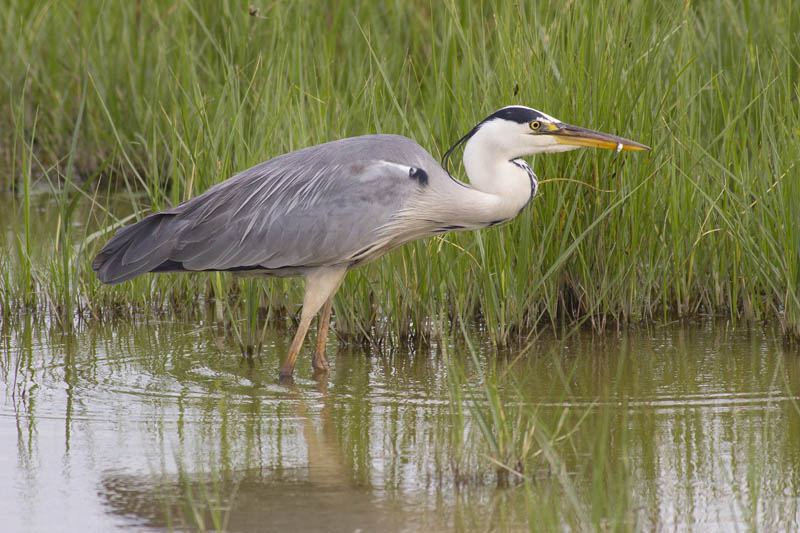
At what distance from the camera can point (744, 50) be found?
22.0 feet

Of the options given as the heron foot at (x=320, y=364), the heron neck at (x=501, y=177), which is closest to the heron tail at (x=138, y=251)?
the heron foot at (x=320, y=364)

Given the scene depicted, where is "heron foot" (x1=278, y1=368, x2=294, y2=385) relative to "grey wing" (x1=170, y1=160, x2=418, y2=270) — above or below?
below

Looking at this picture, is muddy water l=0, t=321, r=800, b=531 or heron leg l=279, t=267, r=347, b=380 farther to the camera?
heron leg l=279, t=267, r=347, b=380

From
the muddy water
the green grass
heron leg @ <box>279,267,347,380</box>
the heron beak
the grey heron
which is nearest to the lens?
the muddy water

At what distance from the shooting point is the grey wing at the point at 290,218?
528cm

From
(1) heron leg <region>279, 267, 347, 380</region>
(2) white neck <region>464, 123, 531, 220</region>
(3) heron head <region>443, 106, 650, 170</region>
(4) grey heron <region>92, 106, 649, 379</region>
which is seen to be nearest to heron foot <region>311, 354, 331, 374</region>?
(4) grey heron <region>92, 106, 649, 379</region>

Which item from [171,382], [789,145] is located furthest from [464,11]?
[171,382]

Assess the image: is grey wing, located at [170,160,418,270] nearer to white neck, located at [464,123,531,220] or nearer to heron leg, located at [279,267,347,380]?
heron leg, located at [279,267,347,380]

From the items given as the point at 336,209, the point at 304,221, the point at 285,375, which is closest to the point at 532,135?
the point at 336,209

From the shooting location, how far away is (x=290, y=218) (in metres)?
5.39

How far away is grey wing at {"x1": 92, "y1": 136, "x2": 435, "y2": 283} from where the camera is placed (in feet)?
17.3

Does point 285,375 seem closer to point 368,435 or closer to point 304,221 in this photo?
point 304,221

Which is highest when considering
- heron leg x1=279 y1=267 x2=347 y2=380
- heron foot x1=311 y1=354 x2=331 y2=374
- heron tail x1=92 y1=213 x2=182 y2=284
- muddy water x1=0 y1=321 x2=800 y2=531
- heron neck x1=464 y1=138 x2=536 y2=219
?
heron neck x1=464 y1=138 x2=536 y2=219

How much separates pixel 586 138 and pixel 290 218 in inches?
57.0
